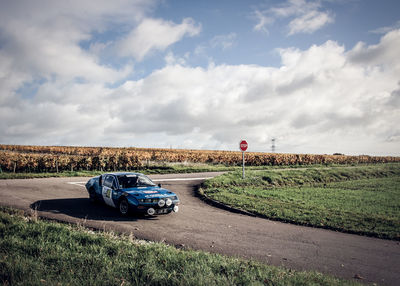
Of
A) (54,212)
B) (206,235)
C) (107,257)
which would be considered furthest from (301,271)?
(54,212)

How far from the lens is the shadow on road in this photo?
9.39 metres

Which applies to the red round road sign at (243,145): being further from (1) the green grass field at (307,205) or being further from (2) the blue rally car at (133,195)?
(2) the blue rally car at (133,195)

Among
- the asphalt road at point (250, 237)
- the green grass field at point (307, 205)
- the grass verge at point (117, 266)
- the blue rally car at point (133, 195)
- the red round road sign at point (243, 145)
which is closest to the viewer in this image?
the grass verge at point (117, 266)

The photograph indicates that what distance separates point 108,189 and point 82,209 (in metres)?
1.22

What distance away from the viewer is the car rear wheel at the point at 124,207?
946cm

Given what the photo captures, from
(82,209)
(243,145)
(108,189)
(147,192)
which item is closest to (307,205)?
(147,192)

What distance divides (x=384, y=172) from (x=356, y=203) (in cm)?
2372

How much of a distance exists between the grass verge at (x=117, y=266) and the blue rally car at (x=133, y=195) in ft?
8.99

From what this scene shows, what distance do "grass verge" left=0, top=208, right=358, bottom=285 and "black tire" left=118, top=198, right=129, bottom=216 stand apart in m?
3.00

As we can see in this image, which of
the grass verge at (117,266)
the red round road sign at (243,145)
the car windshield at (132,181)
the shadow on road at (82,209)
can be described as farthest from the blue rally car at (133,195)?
the red round road sign at (243,145)

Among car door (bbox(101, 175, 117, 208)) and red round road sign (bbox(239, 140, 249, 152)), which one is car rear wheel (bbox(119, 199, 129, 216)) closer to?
car door (bbox(101, 175, 117, 208))

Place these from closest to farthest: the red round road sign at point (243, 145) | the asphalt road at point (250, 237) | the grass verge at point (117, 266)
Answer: the grass verge at point (117, 266) → the asphalt road at point (250, 237) → the red round road sign at point (243, 145)

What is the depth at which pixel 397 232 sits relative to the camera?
8727mm

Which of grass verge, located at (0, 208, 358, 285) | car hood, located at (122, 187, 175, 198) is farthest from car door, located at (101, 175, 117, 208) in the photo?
grass verge, located at (0, 208, 358, 285)
